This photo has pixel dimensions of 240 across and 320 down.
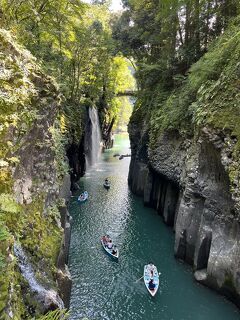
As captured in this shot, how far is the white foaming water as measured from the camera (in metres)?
49.7

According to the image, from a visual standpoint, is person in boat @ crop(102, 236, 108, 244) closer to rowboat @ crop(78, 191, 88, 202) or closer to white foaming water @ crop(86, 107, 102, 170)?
rowboat @ crop(78, 191, 88, 202)

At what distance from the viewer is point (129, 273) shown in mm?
19594

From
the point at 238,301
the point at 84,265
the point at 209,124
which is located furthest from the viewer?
the point at 84,265

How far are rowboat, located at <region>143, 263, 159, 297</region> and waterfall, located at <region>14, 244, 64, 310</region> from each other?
30.4 ft

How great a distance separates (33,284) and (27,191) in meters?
3.75

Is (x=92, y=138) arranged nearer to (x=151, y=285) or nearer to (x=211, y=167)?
(x=211, y=167)

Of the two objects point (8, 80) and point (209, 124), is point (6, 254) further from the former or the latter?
point (209, 124)

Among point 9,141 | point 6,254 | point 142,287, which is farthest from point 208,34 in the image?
point 6,254

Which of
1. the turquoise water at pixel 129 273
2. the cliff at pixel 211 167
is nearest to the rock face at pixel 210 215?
the cliff at pixel 211 167

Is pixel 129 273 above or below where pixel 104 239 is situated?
below

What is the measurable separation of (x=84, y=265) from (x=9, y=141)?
12.9m

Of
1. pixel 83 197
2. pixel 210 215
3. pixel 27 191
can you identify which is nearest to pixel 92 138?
pixel 83 197

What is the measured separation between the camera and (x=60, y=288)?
41.2 ft

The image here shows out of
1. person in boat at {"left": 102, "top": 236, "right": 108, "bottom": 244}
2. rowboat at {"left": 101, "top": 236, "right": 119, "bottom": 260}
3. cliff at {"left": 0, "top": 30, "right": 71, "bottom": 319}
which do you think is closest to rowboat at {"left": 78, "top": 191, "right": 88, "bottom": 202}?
person in boat at {"left": 102, "top": 236, "right": 108, "bottom": 244}
